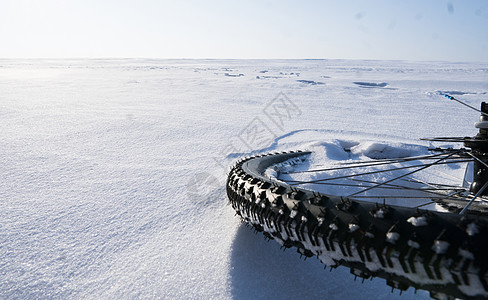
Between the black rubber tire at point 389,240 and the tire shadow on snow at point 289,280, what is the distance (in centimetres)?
20

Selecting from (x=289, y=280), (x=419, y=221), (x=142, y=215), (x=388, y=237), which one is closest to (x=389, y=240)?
(x=388, y=237)

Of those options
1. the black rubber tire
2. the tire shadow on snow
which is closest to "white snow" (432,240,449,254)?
the black rubber tire

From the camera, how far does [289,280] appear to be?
147cm

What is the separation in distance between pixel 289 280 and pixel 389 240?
611 mm

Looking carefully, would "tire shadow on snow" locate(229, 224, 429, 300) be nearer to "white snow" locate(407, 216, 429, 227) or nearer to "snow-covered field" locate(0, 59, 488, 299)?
"snow-covered field" locate(0, 59, 488, 299)

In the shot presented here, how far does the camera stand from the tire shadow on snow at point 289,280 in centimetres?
138


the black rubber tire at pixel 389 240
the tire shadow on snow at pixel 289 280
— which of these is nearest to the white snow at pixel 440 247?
the black rubber tire at pixel 389 240

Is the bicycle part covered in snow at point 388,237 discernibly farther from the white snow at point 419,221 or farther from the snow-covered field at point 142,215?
the snow-covered field at point 142,215

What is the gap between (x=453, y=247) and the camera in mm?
949

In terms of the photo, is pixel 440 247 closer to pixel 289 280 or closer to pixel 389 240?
pixel 389 240

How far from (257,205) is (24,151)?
346 centimetres

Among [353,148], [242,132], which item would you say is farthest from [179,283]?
[242,132]

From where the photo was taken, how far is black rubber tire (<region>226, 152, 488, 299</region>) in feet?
3.03

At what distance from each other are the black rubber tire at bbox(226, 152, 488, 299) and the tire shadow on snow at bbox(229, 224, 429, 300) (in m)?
0.20
